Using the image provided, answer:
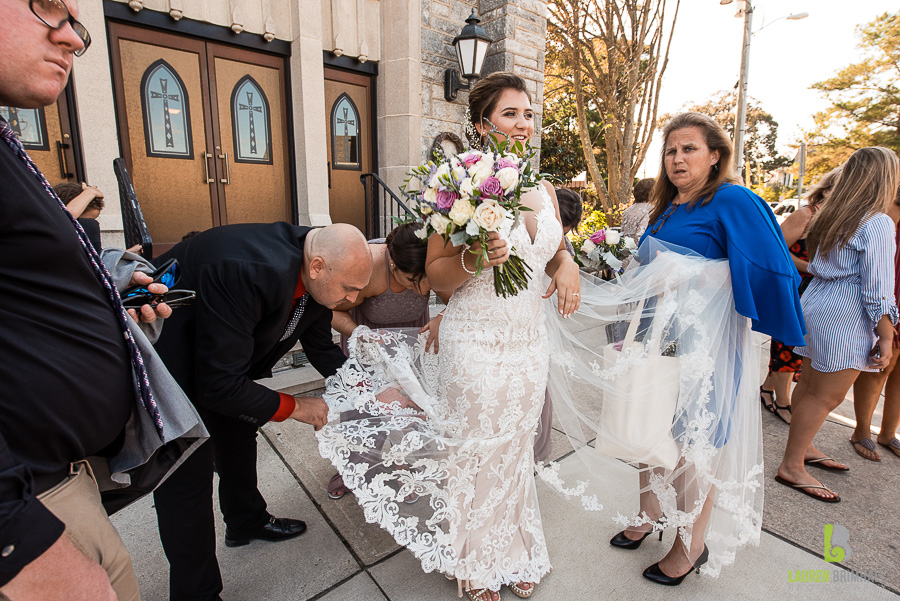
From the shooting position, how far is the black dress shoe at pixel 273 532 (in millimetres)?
2369

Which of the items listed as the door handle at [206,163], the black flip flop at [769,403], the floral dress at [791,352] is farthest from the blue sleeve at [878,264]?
the door handle at [206,163]

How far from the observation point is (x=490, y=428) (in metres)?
1.96

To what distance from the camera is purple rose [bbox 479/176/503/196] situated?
1.61 metres

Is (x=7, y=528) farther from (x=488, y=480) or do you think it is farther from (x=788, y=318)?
(x=788, y=318)

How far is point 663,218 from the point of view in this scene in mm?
2379

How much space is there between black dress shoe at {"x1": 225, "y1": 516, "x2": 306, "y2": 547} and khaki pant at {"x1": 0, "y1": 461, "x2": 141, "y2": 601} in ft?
4.30

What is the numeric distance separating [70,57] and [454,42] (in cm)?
635

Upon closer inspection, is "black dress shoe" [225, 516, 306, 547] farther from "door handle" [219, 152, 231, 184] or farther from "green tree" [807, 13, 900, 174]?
"green tree" [807, 13, 900, 174]

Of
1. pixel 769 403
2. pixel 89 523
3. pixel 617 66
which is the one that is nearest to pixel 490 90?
pixel 89 523

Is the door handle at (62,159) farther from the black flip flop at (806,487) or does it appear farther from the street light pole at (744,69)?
the street light pole at (744,69)

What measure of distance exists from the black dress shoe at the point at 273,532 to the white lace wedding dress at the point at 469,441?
76 centimetres

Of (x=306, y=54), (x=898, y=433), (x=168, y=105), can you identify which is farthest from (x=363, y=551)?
(x=306, y=54)

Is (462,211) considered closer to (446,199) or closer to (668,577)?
(446,199)

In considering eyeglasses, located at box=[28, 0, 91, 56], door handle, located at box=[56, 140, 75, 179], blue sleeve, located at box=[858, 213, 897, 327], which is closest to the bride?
eyeglasses, located at box=[28, 0, 91, 56]
